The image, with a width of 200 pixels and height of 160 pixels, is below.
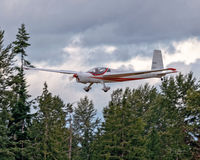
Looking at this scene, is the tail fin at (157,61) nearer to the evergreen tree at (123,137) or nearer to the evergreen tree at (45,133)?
the evergreen tree at (123,137)

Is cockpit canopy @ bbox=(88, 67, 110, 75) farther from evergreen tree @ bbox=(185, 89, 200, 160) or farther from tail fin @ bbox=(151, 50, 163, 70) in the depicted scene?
evergreen tree @ bbox=(185, 89, 200, 160)

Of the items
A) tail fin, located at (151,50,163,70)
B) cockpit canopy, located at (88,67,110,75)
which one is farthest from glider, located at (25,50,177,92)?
tail fin, located at (151,50,163,70)

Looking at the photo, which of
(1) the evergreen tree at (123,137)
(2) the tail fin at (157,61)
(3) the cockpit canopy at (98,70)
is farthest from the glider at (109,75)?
(1) the evergreen tree at (123,137)

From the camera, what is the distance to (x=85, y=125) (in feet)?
289

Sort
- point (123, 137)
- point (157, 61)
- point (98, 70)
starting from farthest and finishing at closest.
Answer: point (123, 137)
point (157, 61)
point (98, 70)

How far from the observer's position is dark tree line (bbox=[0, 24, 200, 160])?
57344 mm

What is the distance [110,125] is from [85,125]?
74.9 feet

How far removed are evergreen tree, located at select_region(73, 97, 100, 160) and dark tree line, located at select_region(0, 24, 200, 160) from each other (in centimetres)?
418

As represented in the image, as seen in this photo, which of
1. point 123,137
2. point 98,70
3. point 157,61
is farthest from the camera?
point 123,137

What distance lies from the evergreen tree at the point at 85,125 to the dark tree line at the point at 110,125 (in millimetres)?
4184

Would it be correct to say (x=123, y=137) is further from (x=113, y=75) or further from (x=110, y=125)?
(x=113, y=75)

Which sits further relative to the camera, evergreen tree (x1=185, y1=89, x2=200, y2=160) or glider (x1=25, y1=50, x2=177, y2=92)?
evergreen tree (x1=185, y1=89, x2=200, y2=160)

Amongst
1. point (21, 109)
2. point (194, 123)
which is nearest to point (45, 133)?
point (21, 109)

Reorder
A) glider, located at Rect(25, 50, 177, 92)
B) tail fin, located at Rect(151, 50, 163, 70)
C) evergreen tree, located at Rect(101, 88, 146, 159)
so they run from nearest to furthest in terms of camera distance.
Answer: glider, located at Rect(25, 50, 177, 92) < tail fin, located at Rect(151, 50, 163, 70) < evergreen tree, located at Rect(101, 88, 146, 159)
